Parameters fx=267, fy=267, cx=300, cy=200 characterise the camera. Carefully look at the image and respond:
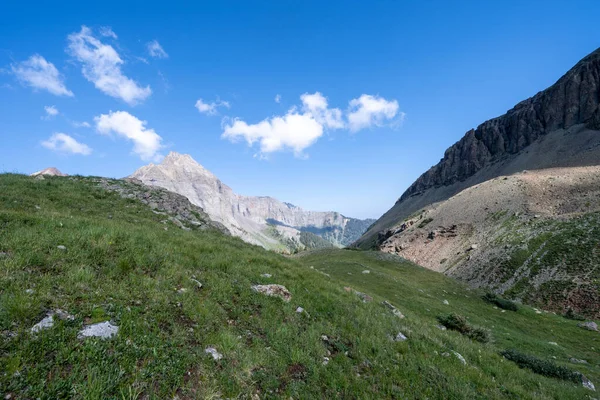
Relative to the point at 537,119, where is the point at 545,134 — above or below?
below

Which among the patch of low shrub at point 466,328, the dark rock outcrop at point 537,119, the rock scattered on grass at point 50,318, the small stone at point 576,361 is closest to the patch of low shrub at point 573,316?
the small stone at point 576,361

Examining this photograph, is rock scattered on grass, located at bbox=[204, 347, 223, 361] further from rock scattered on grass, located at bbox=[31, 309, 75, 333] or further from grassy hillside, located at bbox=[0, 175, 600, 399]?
rock scattered on grass, located at bbox=[31, 309, 75, 333]

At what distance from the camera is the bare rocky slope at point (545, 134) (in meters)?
110

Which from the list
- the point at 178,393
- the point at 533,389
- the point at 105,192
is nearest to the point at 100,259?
the point at 178,393

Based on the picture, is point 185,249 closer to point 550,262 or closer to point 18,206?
point 18,206

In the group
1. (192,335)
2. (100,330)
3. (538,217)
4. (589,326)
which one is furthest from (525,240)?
(100,330)

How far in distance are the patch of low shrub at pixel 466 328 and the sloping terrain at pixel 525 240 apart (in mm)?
30042

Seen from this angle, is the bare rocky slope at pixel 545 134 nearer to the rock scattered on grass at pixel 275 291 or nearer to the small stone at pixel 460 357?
the small stone at pixel 460 357

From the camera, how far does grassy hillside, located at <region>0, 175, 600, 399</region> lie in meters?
5.21

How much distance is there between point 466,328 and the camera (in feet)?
63.4

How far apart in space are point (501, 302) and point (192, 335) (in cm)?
3996

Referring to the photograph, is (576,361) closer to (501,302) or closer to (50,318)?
(501,302)

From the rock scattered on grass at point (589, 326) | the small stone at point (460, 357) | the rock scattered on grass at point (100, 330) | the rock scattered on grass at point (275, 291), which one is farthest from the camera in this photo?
the rock scattered on grass at point (589, 326)

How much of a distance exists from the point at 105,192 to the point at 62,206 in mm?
5508
